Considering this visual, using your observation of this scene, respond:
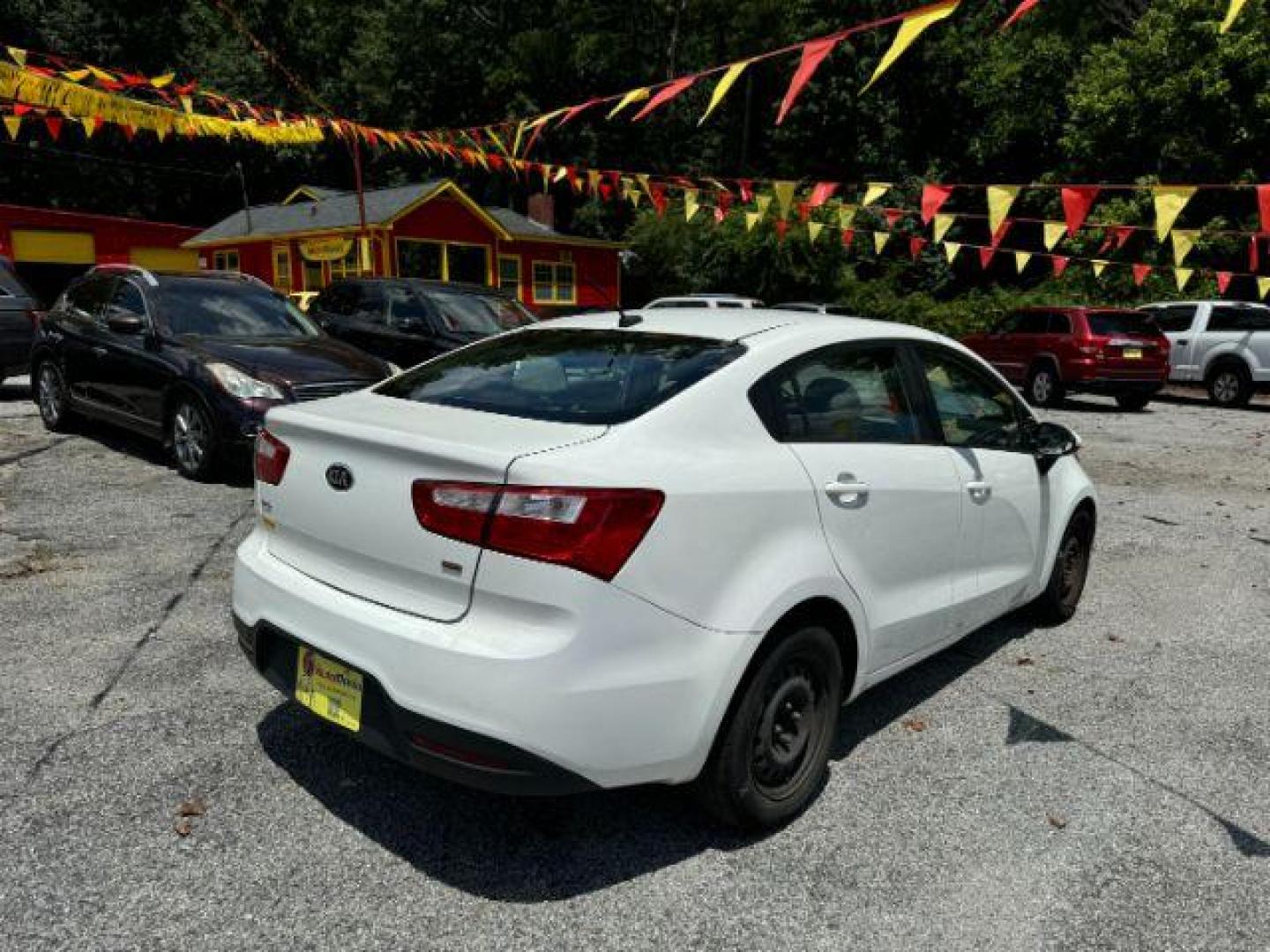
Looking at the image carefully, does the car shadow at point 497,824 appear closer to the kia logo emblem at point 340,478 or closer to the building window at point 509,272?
the kia logo emblem at point 340,478

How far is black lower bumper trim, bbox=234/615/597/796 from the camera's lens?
2398 millimetres

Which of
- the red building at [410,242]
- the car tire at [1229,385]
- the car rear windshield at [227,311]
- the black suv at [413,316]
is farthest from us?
the red building at [410,242]

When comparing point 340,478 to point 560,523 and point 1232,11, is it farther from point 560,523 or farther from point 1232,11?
point 1232,11

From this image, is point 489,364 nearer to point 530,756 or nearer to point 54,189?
point 530,756

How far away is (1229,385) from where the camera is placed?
16719 mm

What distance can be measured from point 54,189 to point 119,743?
48885 millimetres

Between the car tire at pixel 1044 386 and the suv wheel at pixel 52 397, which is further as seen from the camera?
the car tire at pixel 1044 386

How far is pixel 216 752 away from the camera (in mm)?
3348

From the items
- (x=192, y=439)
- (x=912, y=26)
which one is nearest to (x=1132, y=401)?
(x=912, y=26)

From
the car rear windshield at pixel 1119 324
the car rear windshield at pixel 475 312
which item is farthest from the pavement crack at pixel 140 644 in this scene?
the car rear windshield at pixel 1119 324

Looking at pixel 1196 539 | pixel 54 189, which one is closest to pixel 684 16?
pixel 54 189

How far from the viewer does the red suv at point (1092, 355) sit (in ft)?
49.4

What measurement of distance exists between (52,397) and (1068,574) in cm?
899

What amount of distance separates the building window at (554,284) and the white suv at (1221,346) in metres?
19.6
